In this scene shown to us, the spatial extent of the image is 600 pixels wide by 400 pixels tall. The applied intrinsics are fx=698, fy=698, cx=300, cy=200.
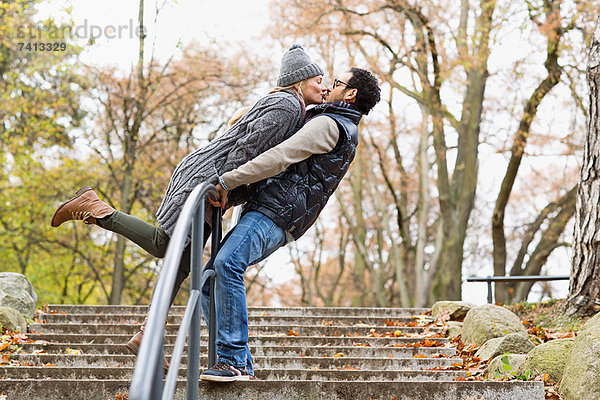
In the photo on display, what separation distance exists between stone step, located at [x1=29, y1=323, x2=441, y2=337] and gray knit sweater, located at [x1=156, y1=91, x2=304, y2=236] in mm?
2895

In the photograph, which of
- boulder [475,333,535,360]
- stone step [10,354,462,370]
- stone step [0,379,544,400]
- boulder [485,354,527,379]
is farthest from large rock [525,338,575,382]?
stone step [10,354,462,370]

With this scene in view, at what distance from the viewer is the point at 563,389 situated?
4.22m

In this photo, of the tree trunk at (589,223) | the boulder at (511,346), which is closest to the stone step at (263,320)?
the tree trunk at (589,223)

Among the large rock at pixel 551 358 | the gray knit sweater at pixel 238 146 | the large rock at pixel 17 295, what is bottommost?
the large rock at pixel 551 358

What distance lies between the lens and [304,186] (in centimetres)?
378

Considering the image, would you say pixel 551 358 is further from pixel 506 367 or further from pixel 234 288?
pixel 234 288

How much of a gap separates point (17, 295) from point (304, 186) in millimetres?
4417

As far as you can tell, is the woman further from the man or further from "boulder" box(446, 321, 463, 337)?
"boulder" box(446, 321, 463, 337)

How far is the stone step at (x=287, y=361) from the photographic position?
5246 millimetres

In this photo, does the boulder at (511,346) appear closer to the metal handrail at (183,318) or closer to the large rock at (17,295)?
the metal handrail at (183,318)

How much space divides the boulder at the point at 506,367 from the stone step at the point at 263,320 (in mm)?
2340

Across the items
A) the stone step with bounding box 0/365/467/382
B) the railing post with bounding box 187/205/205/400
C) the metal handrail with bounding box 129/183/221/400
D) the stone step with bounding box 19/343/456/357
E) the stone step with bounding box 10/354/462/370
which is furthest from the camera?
the stone step with bounding box 19/343/456/357

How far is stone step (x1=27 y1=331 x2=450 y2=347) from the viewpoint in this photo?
6164mm

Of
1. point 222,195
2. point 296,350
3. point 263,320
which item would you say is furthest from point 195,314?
point 263,320
